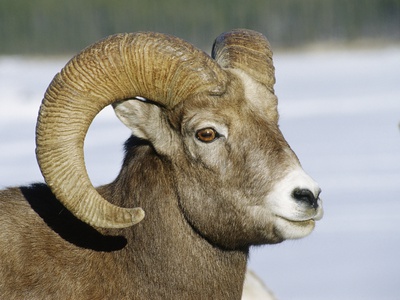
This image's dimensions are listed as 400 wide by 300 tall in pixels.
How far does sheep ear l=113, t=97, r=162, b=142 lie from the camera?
24.6 feet

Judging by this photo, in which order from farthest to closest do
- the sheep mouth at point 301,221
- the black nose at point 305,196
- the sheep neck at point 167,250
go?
1. the sheep neck at point 167,250
2. the sheep mouth at point 301,221
3. the black nose at point 305,196

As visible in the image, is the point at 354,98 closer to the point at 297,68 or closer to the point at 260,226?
the point at 297,68

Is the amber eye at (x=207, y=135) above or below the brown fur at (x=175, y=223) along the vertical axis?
above

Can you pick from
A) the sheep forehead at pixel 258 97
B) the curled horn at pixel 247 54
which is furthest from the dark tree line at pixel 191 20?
the sheep forehead at pixel 258 97

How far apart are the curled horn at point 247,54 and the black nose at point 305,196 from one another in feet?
→ 3.71

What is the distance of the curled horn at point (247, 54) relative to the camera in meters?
7.77

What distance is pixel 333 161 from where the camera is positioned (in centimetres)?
2364

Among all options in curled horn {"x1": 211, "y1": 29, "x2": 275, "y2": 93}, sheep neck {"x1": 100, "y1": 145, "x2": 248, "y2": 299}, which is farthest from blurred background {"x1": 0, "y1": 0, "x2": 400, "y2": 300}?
sheep neck {"x1": 100, "y1": 145, "x2": 248, "y2": 299}

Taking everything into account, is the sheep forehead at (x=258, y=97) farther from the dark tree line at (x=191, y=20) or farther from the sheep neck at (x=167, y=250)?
the dark tree line at (x=191, y=20)

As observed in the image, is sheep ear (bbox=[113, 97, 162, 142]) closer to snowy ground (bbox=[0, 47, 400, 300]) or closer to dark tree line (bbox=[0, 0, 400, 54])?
snowy ground (bbox=[0, 47, 400, 300])

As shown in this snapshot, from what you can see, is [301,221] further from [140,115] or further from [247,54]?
[247,54]

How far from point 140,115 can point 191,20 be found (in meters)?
77.3

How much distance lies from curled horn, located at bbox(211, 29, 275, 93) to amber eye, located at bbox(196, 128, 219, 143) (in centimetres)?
69

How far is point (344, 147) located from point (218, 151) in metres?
19.0
